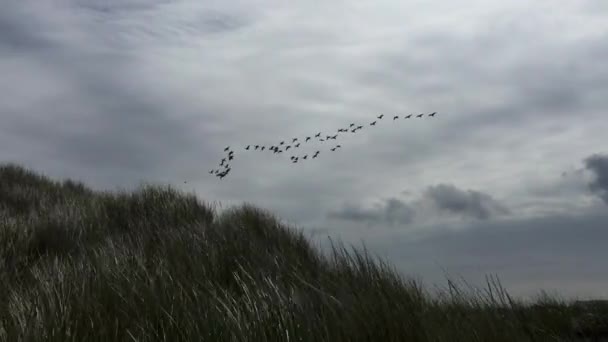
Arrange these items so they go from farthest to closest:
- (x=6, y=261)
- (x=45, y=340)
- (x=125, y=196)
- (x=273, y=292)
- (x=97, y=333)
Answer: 1. (x=125, y=196)
2. (x=6, y=261)
3. (x=273, y=292)
4. (x=97, y=333)
5. (x=45, y=340)

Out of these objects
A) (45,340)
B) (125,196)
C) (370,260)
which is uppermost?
(125,196)

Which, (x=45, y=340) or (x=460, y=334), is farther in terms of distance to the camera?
(x=45, y=340)

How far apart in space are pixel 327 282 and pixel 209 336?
4.67ft

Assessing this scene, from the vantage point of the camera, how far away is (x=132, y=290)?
3.62m

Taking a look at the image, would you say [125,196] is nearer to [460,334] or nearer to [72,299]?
[72,299]

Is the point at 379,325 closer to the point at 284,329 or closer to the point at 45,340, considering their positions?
the point at 284,329

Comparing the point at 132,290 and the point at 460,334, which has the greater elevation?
the point at 132,290

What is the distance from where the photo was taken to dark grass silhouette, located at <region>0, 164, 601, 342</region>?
8.94 ft

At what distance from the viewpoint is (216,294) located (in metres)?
3.71

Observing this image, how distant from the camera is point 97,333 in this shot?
3127 millimetres

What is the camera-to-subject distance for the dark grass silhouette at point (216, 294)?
2725 mm

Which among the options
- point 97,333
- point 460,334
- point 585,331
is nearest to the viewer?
point 460,334

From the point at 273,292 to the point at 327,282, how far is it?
56cm

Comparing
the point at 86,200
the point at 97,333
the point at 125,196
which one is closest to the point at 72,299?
the point at 97,333
